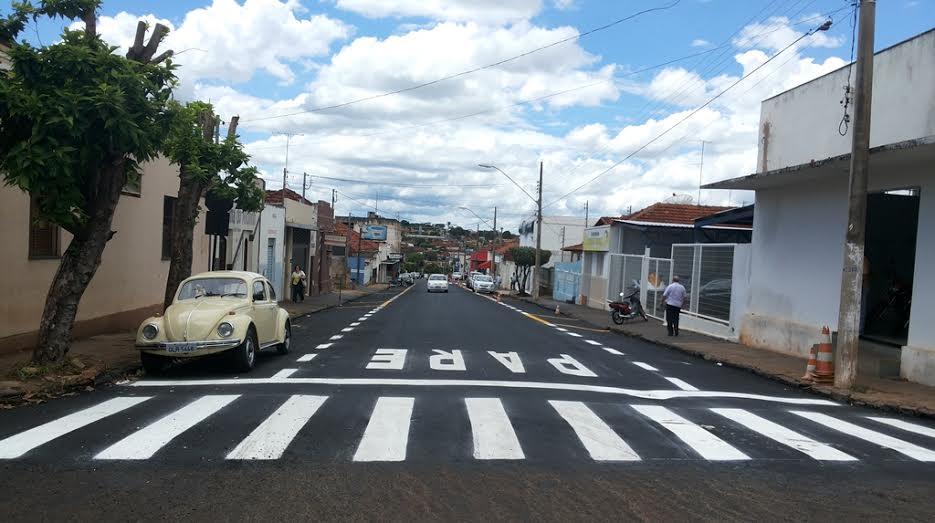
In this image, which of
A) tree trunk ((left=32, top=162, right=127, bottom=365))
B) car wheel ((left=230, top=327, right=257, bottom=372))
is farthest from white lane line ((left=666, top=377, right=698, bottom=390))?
tree trunk ((left=32, top=162, right=127, bottom=365))

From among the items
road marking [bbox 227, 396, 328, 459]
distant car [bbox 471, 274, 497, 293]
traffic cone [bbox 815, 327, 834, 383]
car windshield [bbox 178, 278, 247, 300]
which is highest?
car windshield [bbox 178, 278, 247, 300]

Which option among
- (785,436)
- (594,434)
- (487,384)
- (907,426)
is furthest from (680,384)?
(594,434)

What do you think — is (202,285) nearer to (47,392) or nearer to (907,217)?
(47,392)

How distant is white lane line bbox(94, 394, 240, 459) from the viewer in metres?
6.71

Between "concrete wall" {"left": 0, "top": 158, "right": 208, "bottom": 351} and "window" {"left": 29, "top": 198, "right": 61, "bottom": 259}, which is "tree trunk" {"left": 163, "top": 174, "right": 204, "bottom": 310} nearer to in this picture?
"concrete wall" {"left": 0, "top": 158, "right": 208, "bottom": 351}

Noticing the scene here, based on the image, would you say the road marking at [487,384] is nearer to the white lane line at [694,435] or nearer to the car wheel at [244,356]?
the car wheel at [244,356]

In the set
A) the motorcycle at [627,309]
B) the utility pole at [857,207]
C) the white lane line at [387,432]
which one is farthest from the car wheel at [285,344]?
the motorcycle at [627,309]

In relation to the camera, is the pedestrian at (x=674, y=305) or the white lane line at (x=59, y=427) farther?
the pedestrian at (x=674, y=305)

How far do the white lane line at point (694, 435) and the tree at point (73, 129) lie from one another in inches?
296

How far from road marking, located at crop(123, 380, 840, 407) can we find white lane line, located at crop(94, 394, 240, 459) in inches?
55.8

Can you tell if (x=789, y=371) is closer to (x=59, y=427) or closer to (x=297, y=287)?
(x=59, y=427)

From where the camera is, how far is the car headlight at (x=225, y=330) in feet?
38.1

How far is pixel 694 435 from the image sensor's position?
8.01 meters

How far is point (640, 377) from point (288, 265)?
28897 millimetres
